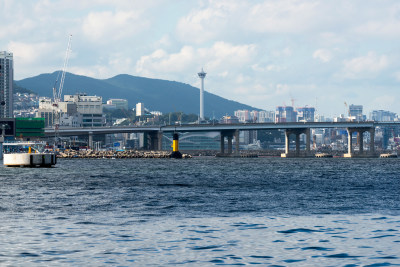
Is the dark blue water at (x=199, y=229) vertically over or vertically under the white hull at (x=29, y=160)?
under

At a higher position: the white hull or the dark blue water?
the white hull

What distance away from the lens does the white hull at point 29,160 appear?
152375mm

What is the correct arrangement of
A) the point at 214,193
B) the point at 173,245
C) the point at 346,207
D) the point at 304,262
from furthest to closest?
1. the point at 214,193
2. the point at 346,207
3. the point at 173,245
4. the point at 304,262

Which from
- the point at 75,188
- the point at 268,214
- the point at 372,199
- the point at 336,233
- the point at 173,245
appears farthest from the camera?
the point at 75,188

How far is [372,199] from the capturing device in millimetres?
64875

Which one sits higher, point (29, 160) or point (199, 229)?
point (29, 160)

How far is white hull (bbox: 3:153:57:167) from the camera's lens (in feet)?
500

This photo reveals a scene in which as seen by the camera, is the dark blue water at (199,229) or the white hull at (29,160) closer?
the dark blue water at (199,229)

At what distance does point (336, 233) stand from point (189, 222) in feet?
32.5

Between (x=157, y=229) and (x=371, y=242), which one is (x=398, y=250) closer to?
(x=371, y=242)

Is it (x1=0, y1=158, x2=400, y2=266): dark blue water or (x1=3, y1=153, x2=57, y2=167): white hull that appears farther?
(x1=3, y1=153, x2=57, y2=167): white hull

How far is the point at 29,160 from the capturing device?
15288 cm

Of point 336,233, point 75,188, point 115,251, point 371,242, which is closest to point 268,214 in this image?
point 336,233

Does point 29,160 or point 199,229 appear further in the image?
point 29,160
